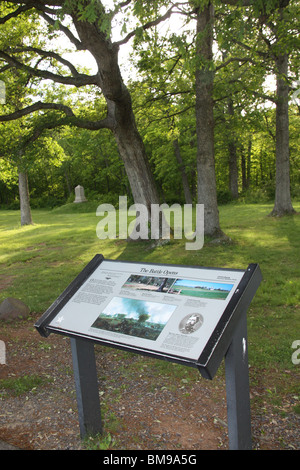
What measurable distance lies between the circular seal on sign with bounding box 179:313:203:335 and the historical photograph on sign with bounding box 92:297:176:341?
0.14m

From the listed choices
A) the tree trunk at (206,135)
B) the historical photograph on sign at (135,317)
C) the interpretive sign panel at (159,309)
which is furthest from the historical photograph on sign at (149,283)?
the tree trunk at (206,135)

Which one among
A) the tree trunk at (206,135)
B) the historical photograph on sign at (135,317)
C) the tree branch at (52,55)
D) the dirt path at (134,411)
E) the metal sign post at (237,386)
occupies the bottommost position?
the dirt path at (134,411)

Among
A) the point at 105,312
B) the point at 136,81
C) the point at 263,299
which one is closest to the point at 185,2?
the point at 136,81

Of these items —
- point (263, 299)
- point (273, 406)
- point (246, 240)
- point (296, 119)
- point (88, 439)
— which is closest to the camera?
point (88, 439)

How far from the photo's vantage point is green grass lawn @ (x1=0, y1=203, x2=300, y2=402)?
18.2 feet

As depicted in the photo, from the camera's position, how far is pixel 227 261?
9.89 m

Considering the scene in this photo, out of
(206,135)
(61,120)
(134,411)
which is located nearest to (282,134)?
(206,135)

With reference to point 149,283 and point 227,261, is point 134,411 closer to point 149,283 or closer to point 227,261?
point 149,283

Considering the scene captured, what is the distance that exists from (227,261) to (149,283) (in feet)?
22.3

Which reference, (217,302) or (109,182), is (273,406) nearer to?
(217,302)

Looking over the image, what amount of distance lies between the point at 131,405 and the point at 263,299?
3752 mm

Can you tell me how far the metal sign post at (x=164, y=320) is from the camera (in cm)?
276

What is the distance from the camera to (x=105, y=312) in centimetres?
332

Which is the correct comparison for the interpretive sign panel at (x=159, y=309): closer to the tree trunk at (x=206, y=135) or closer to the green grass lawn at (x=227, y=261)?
the green grass lawn at (x=227, y=261)
